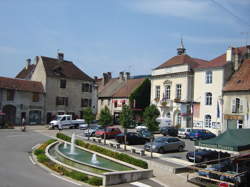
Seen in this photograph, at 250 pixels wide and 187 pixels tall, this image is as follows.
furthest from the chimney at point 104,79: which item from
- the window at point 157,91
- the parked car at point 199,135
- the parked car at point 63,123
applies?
the parked car at point 199,135

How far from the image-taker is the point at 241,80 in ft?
129

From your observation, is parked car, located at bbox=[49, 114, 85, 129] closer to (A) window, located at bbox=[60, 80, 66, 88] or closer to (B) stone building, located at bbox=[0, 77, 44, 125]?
(B) stone building, located at bbox=[0, 77, 44, 125]

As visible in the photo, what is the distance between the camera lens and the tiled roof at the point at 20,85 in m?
47.6

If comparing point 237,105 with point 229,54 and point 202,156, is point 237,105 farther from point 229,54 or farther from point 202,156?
point 202,156

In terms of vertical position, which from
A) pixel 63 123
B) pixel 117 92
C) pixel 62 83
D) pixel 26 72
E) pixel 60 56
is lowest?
pixel 63 123

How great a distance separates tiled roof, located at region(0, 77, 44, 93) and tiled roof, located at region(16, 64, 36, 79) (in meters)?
7.84

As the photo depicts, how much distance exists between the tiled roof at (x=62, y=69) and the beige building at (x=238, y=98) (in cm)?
2929

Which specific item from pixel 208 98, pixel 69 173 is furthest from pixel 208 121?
pixel 69 173

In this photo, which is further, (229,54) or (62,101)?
(62,101)

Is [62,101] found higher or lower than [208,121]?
higher

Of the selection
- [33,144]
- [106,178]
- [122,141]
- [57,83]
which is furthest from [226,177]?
[57,83]

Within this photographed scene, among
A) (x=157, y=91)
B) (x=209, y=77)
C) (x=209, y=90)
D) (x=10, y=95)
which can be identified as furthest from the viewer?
(x=157, y=91)

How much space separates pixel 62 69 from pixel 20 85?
9053 mm

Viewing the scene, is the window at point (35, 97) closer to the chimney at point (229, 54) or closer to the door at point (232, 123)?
the door at point (232, 123)
